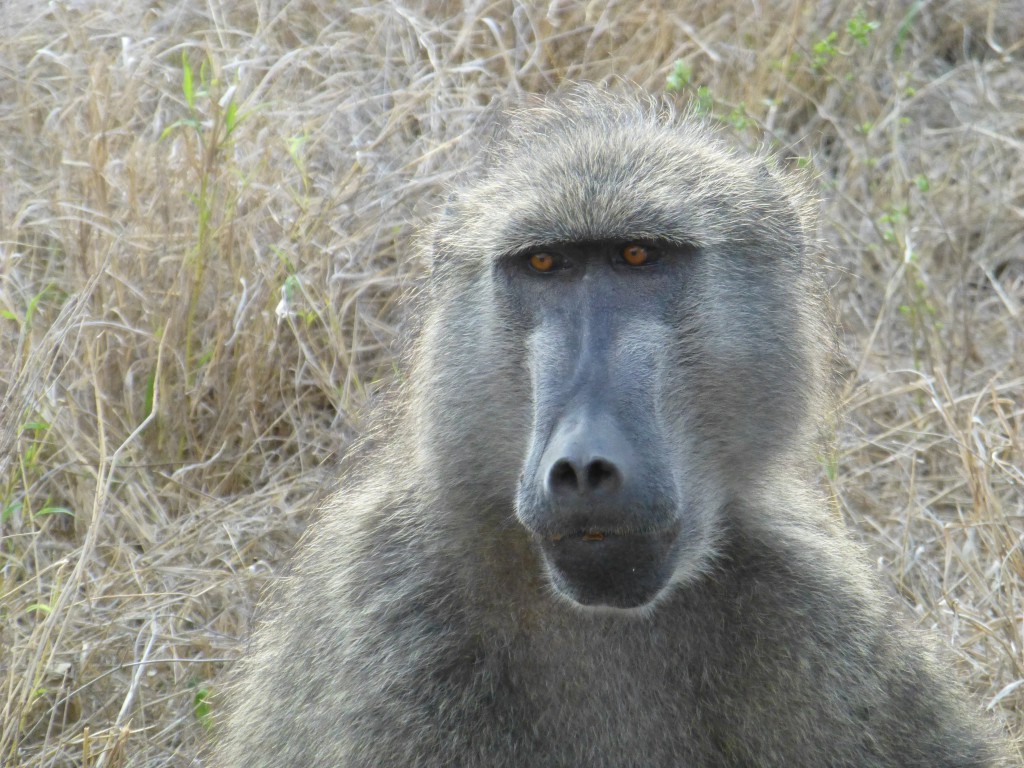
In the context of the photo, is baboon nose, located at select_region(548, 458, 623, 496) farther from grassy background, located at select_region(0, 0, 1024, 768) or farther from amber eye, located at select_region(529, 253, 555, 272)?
grassy background, located at select_region(0, 0, 1024, 768)

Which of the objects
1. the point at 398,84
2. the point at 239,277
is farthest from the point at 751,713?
the point at 398,84

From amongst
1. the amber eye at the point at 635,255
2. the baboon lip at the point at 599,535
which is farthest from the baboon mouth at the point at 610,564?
the amber eye at the point at 635,255

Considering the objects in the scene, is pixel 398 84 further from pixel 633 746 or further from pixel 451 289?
pixel 633 746

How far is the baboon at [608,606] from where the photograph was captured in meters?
2.18

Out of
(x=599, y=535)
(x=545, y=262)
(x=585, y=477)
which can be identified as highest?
(x=545, y=262)

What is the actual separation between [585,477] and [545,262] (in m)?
0.51

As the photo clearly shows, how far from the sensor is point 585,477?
1.90 metres

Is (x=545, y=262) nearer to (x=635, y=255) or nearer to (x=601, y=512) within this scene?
(x=635, y=255)

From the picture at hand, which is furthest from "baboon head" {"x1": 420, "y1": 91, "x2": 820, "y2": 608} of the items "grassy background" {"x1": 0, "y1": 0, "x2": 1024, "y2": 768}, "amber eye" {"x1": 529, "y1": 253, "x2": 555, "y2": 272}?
"grassy background" {"x1": 0, "y1": 0, "x2": 1024, "y2": 768}

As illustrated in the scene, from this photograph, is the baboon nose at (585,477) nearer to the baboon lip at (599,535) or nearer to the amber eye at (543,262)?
the baboon lip at (599,535)

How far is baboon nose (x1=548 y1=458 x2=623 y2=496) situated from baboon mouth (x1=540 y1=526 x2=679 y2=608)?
0.07 meters

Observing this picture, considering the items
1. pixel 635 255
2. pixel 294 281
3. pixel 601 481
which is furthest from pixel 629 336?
pixel 294 281

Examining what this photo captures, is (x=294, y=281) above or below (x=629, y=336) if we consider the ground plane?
below

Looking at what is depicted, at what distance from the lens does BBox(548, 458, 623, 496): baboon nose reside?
190cm
